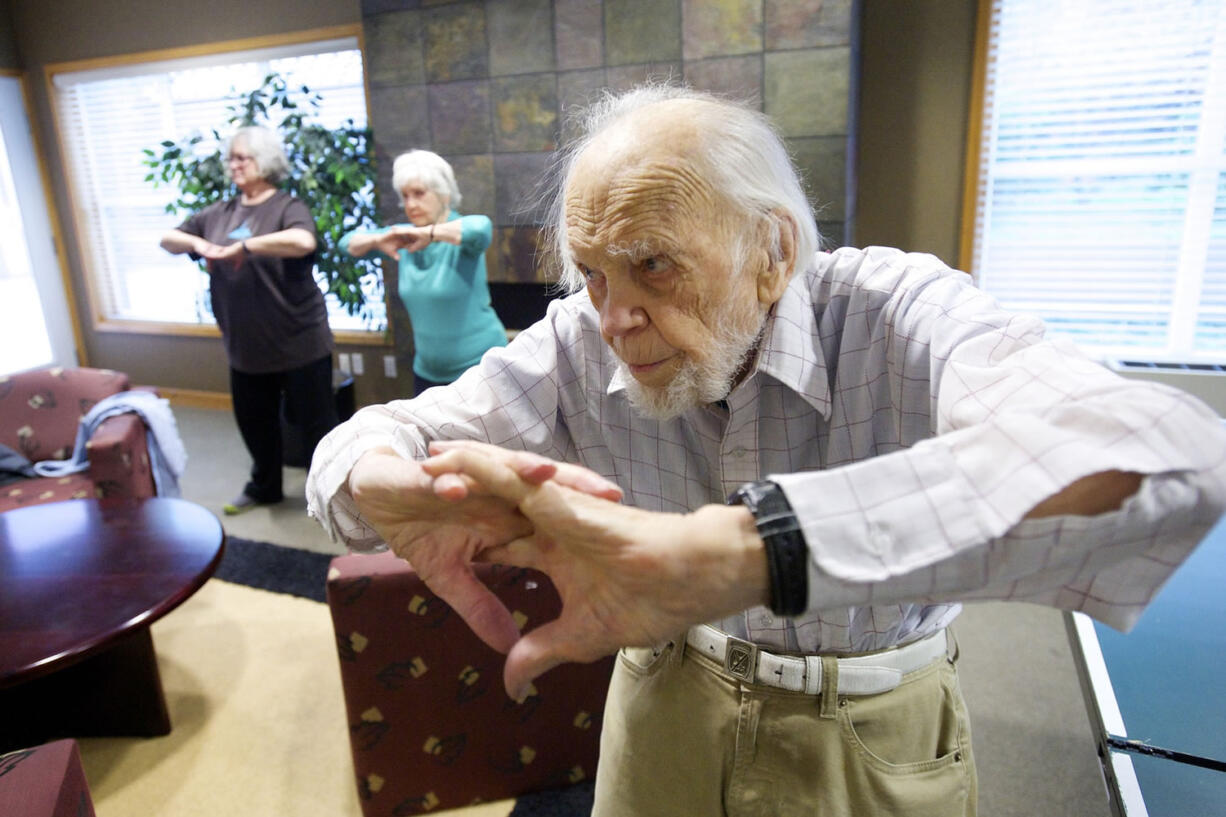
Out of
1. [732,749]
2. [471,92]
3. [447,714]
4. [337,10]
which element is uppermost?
[337,10]

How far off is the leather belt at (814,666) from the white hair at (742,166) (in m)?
0.48

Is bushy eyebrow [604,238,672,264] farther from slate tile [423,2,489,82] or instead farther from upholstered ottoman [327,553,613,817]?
slate tile [423,2,489,82]

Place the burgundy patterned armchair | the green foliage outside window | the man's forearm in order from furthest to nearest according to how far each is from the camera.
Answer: the green foliage outside window < the burgundy patterned armchair < the man's forearm

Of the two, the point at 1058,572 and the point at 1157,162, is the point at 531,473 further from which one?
the point at 1157,162

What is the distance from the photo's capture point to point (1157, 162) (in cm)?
334

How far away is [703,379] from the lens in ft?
3.19

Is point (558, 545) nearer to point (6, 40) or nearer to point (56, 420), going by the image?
point (56, 420)

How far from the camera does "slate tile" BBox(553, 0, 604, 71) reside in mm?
3541

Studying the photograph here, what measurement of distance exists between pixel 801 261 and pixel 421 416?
0.51 m

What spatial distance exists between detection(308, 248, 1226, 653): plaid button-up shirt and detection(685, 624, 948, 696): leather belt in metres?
0.02

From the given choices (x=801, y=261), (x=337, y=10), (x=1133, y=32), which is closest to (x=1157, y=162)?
(x=1133, y=32)

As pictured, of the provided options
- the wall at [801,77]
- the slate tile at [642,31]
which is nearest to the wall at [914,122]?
the wall at [801,77]

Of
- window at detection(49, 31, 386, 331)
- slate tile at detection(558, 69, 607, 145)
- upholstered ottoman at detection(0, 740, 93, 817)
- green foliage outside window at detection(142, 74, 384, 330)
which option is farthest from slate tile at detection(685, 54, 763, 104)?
upholstered ottoman at detection(0, 740, 93, 817)

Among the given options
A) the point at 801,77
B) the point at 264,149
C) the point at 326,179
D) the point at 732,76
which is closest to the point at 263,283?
the point at 264,149
